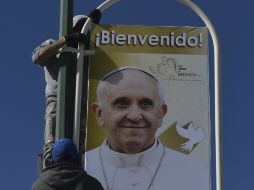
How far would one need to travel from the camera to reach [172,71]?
32.6ft

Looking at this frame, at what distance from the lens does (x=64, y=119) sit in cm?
941

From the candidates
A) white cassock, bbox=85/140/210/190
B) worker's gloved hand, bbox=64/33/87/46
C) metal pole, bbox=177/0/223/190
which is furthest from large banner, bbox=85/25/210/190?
worker's gloved hand, bbox=64/33/87/46

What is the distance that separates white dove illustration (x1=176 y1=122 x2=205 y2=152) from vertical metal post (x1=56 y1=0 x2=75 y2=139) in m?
1.23

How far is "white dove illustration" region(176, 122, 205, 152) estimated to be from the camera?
31.9 ft

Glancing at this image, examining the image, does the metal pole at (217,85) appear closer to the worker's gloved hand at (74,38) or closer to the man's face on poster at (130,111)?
the man's face on poster at (130,111)

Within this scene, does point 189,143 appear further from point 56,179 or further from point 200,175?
point 56,179

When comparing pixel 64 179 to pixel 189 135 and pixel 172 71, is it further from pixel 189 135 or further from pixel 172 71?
pixel 172 71

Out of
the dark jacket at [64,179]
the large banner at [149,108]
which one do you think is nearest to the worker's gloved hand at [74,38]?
the large banner at [149,108]

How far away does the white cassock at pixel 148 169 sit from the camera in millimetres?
9648

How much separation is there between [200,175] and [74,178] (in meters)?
2.23

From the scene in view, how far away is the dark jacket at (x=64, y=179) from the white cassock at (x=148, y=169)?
66.9 inches

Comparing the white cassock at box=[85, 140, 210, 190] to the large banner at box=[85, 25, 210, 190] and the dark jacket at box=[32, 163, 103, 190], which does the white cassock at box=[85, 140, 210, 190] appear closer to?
the large banner at box=[85, 25, 210, 190]

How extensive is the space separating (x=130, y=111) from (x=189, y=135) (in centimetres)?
72

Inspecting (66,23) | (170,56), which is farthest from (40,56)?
(170,56)
